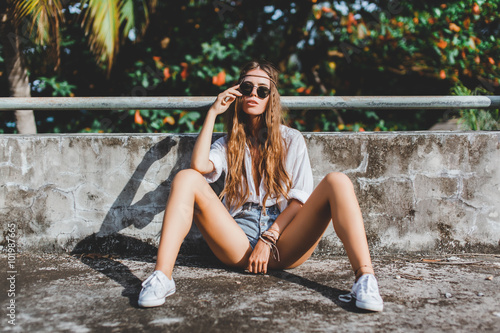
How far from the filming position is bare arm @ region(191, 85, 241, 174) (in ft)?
7.86

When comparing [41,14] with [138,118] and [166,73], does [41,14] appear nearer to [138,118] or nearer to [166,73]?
[138,118]

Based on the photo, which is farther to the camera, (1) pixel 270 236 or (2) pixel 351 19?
(2) pixel 351 19

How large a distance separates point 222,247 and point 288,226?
386mm

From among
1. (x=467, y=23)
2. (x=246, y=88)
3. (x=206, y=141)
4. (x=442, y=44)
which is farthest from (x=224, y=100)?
(x=467, y=23)

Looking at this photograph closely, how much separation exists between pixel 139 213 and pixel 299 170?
1.11 meters

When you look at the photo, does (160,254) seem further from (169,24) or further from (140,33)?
(169,24)

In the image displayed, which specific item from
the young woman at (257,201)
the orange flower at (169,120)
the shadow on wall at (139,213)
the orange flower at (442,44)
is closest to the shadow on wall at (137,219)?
the shadow on wall at (139,213)

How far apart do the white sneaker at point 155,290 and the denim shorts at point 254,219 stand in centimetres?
55

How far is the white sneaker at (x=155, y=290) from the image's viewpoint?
1.99 metres

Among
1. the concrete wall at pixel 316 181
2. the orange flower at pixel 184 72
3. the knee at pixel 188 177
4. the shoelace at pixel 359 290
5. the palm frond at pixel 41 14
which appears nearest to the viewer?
the shoelace at pixel 359 290

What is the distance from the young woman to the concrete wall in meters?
0.33

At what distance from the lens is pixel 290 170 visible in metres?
2.50

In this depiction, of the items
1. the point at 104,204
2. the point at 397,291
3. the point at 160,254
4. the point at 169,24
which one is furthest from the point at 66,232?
the point at 169,24

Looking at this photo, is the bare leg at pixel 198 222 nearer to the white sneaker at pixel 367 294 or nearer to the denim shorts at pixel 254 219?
the denim shorts at pixel 254 219
